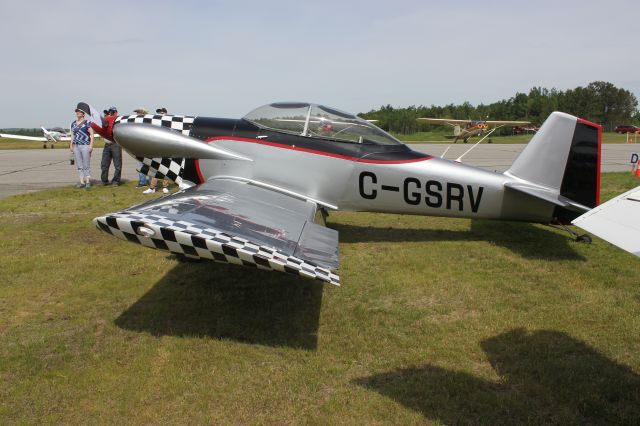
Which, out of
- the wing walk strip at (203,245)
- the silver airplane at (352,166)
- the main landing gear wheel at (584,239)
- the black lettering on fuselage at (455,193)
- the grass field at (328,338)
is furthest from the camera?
the main landing gear wheel at (584,239)

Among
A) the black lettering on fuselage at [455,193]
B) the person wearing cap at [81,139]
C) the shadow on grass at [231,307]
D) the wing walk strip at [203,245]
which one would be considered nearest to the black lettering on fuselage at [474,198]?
the black lettering on fuselage at [455,193]

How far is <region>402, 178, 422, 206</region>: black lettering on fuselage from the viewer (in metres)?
5.89

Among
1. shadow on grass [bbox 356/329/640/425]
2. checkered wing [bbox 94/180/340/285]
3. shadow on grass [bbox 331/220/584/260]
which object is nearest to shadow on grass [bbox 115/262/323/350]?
checkered wing [bbox 94/180/340/285]

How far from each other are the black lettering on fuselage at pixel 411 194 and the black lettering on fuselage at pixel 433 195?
110 millimetres

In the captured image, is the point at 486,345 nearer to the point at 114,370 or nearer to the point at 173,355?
the point at 173,355

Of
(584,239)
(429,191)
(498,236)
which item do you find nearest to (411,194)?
(429,191)

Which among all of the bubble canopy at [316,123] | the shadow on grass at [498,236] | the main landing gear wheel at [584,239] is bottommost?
the shadow on grass at [498,236]

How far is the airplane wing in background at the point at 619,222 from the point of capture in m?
1.68

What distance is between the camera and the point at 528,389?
9.87 ft

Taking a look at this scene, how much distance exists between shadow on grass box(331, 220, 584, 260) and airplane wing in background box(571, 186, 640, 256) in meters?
4.13

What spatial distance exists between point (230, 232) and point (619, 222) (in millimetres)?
2506

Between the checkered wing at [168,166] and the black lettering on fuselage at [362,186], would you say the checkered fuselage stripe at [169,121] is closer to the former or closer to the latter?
the checkered wing at [168,166]

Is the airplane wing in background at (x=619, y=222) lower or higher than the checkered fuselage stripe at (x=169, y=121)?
lower

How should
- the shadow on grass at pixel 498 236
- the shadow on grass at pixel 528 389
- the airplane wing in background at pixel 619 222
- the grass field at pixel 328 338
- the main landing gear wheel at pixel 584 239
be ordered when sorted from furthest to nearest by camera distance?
1. the main landing gear wheel at pixel 584 239
2. the shadow on grass at pixel 498 236
3. the grass field at pixel 328 338
4. the shadow on grass at pixel 528 389
5. the airplane wing in background at pixel 619 222
